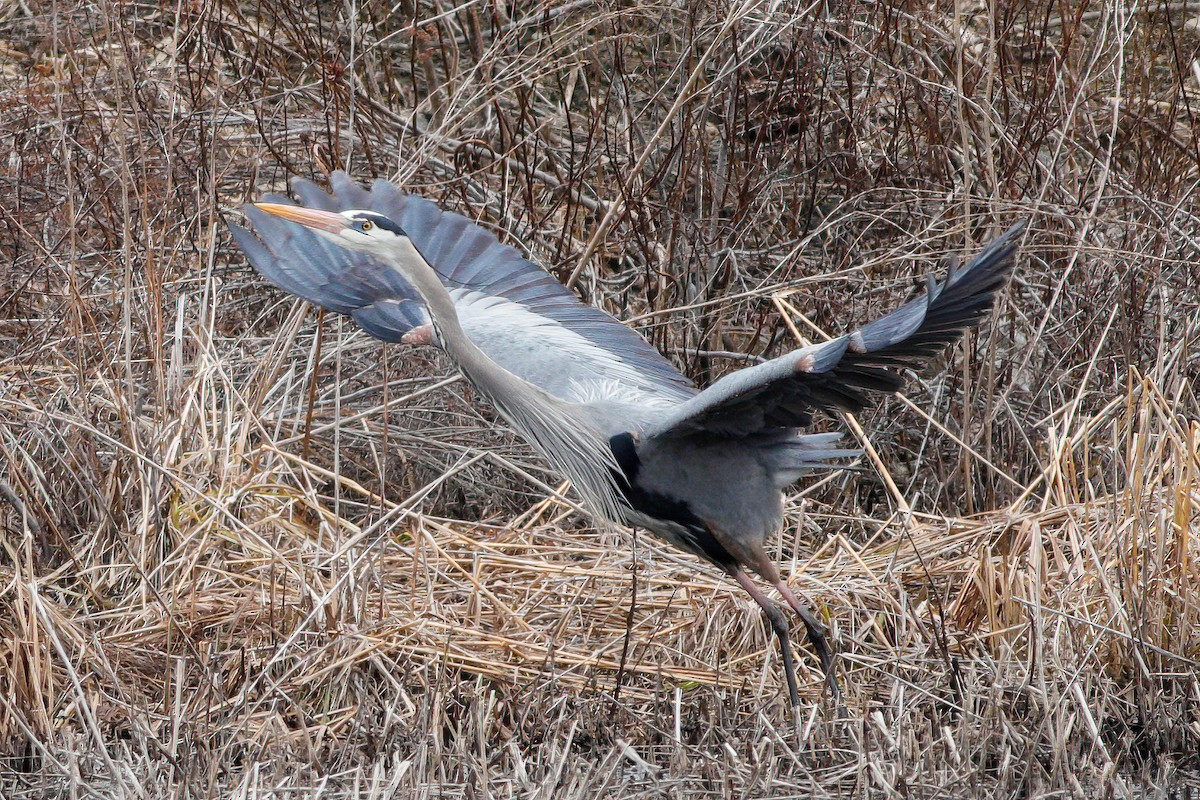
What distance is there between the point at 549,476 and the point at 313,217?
1.99 m

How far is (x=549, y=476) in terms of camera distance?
5484 millimetres

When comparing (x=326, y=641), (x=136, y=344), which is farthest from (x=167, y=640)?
(x=136, y=344)

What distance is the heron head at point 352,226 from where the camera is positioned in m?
3.67

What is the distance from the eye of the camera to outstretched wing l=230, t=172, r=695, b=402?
4.15 m

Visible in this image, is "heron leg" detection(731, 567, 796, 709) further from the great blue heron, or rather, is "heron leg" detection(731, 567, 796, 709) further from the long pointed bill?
the long pointed bill

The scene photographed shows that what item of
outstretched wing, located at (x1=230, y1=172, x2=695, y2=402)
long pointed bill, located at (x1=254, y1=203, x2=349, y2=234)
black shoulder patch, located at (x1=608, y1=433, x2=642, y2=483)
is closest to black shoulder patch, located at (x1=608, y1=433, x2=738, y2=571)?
black shoulder patch, located at (x1=608, y1=433, x2=642, y2=483)

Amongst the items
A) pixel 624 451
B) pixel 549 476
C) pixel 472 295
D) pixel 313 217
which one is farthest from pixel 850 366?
pixel 549 476

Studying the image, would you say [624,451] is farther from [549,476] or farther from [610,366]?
[549,476]

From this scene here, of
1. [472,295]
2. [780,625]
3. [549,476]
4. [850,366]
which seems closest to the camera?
[850,366]

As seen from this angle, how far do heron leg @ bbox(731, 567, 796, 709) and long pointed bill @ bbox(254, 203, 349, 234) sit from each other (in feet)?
4.80

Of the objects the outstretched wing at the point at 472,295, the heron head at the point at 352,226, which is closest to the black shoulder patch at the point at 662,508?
the outstretched wing at the point at 472,295

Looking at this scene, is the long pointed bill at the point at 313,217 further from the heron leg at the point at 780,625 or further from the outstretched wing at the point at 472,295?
the heron leg at the point at 780,625

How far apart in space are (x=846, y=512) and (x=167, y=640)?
2578 millimetres

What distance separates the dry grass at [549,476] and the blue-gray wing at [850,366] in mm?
574
